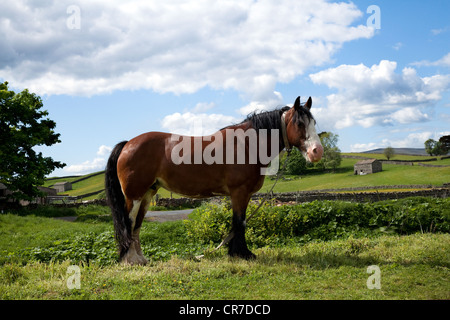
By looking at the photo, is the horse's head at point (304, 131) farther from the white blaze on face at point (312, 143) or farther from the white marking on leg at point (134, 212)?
the white marking on leg at point (134, 212)

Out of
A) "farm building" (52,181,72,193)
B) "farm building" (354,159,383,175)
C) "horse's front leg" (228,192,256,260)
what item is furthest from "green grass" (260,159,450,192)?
"farm building" (52,181,72,193)

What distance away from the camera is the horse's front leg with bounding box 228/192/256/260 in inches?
229

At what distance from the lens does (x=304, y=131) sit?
5.68m

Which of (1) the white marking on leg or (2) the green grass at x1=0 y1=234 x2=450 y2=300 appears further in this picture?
(1) the white marking on leg

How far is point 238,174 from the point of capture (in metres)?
5.76

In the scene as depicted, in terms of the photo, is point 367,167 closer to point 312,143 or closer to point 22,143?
point 22,143

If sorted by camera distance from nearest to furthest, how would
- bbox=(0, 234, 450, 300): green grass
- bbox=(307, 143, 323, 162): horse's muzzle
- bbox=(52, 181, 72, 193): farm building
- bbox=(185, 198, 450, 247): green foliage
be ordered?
bbox=(0, 234, 450, 300): green grass, bbox=(307, 143, 323, 162): horse's muzzle, bbox=(185, 198, 450, 247): green foliage, bbox=(52, 181, 72, 193): farm building

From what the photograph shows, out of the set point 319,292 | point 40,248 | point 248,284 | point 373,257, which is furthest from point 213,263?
point 40,248

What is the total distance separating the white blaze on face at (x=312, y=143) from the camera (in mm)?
5492

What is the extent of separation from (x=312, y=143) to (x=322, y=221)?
455 centimetres

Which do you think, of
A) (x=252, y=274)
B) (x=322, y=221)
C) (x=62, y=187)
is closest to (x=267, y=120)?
(x=252, y=274)

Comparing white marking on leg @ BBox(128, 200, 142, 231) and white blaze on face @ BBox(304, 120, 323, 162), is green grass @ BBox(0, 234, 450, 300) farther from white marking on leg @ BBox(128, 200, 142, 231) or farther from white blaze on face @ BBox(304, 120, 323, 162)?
white blaze on face @ BBox(304, 120, 323, 162)

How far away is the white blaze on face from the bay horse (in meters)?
0.07
